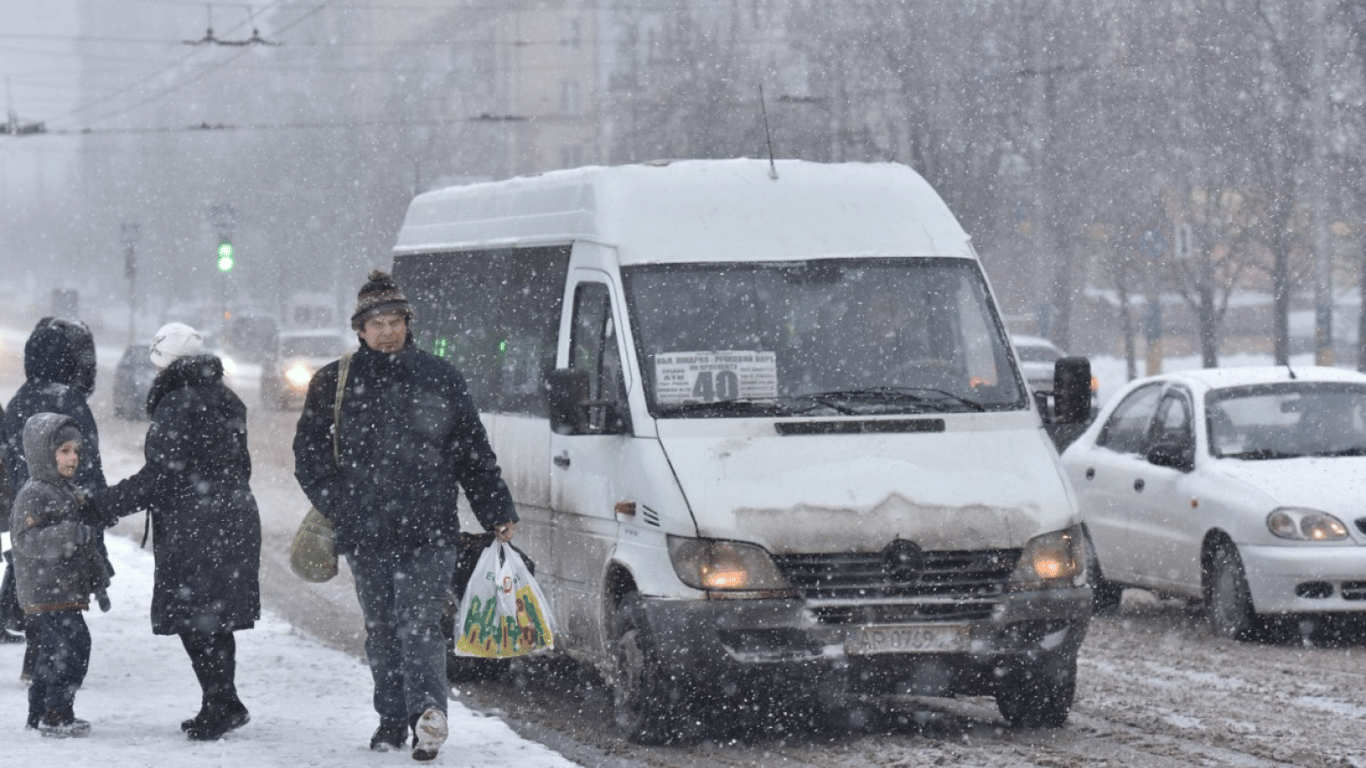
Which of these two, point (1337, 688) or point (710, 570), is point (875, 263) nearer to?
point (710, 570)

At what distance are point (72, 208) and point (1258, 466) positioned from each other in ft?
403

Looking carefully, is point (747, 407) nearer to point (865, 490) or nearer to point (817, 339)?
point (817, 339)

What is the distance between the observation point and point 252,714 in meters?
9.20

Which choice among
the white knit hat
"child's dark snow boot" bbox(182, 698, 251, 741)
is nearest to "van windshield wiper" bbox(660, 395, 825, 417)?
the white knit hat

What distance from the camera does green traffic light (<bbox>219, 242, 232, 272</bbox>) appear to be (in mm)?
35281

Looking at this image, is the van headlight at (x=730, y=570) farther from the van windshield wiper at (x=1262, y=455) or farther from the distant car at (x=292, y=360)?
the distant car at (x=292, y=360)

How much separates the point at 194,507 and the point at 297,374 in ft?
114

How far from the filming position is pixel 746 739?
29.2 ft

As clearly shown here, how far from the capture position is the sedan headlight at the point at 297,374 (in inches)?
1660

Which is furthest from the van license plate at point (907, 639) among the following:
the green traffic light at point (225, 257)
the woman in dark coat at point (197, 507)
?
the green traffic light at point (225, 257)

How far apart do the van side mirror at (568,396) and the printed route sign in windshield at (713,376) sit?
326mm

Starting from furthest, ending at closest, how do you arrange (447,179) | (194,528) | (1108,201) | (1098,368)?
(447,179) < (1098,368) < (1108,201) < (194,528)

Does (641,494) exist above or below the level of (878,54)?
below

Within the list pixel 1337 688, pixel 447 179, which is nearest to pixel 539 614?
pixel 1337 688
